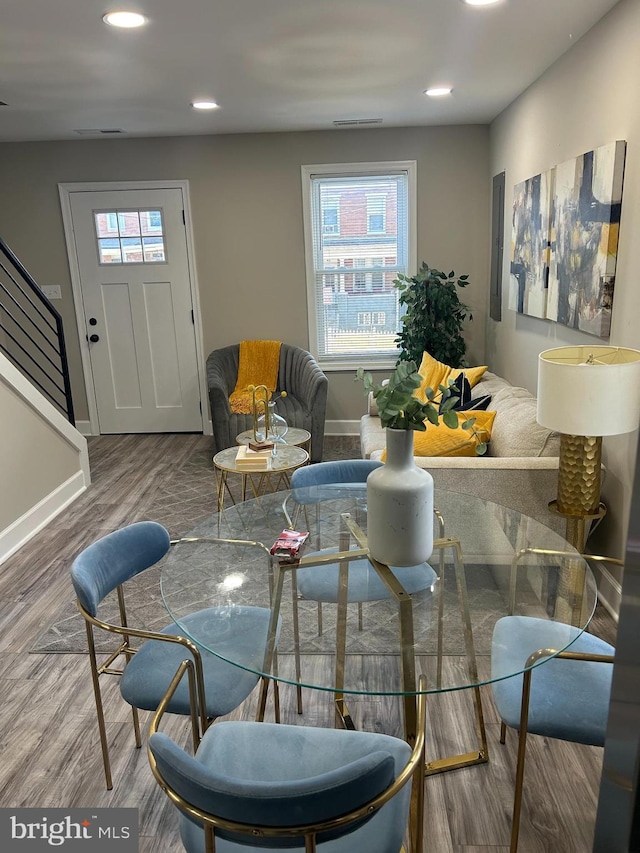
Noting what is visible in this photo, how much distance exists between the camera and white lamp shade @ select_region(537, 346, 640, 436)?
225 cm

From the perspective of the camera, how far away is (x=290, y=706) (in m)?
2.29

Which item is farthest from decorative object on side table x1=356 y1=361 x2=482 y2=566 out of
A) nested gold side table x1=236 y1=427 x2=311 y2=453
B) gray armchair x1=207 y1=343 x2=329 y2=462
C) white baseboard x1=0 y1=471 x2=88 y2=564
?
gray armchair x1=207 y1=343 x2=329 y2=462

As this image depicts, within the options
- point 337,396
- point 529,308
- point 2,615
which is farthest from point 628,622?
point 337,396

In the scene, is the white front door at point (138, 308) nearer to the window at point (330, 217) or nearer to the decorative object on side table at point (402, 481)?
the window at point (330, 217)

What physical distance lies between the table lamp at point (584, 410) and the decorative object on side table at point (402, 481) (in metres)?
0.82

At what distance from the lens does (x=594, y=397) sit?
226cm

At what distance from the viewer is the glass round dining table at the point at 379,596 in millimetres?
1496

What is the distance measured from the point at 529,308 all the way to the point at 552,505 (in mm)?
1674

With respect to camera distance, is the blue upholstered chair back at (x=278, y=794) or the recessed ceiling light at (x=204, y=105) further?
the recessed ceiling light at (x=204, y=105)

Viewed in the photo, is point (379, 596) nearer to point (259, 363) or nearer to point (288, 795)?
point (288, 795)

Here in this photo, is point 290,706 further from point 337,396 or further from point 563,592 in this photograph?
point 337,396

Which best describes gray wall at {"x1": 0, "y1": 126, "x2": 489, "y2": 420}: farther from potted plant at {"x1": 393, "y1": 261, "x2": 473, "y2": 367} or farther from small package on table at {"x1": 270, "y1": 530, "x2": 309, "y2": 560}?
small package on table at {"x1": 270, "y1": 530, "x2": 309, "y2": 560}

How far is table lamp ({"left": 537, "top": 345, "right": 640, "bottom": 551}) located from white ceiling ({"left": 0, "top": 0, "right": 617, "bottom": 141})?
1.47 m

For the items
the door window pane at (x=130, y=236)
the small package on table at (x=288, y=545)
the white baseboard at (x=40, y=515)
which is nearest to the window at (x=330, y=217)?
the door window pane at (x=130, y=236)
